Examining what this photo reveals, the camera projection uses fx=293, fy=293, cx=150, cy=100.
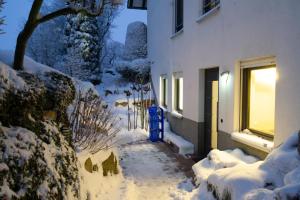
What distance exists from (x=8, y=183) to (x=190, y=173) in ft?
14.5

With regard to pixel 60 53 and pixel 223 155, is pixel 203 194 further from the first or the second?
pixel 60 53

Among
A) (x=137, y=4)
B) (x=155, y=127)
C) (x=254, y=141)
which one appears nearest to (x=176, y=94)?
(x=155, y=127)

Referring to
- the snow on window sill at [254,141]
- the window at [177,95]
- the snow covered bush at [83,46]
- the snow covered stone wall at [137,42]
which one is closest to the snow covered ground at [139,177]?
the snow on window sill at [254,141]

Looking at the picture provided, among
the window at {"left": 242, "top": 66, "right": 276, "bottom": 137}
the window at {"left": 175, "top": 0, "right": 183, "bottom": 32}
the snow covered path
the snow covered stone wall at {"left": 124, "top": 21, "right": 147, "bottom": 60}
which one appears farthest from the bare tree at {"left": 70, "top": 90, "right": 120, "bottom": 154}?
the snow covered stone wall at {"left": 124, "top": 21, "right": 147, "bottom": 60}

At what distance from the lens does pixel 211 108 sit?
6867mm

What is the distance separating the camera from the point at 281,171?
2.95 meters

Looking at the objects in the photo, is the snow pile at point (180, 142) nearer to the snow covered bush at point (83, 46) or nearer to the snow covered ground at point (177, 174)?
the snow covered ground at point (177, 174)

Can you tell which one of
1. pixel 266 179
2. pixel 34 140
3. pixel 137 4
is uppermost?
pixel 137 4

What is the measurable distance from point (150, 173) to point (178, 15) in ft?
18.4

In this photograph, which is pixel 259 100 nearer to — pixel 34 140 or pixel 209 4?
pixel 209 4

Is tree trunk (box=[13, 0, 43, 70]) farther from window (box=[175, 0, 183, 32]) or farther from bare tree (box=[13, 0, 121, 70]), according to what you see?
window (box=[175, 0, 183, 32])

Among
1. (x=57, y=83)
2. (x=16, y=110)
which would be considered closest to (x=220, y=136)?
(x=57, y=83)

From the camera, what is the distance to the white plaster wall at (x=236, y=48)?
3725 mm

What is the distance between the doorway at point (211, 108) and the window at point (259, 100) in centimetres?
129
